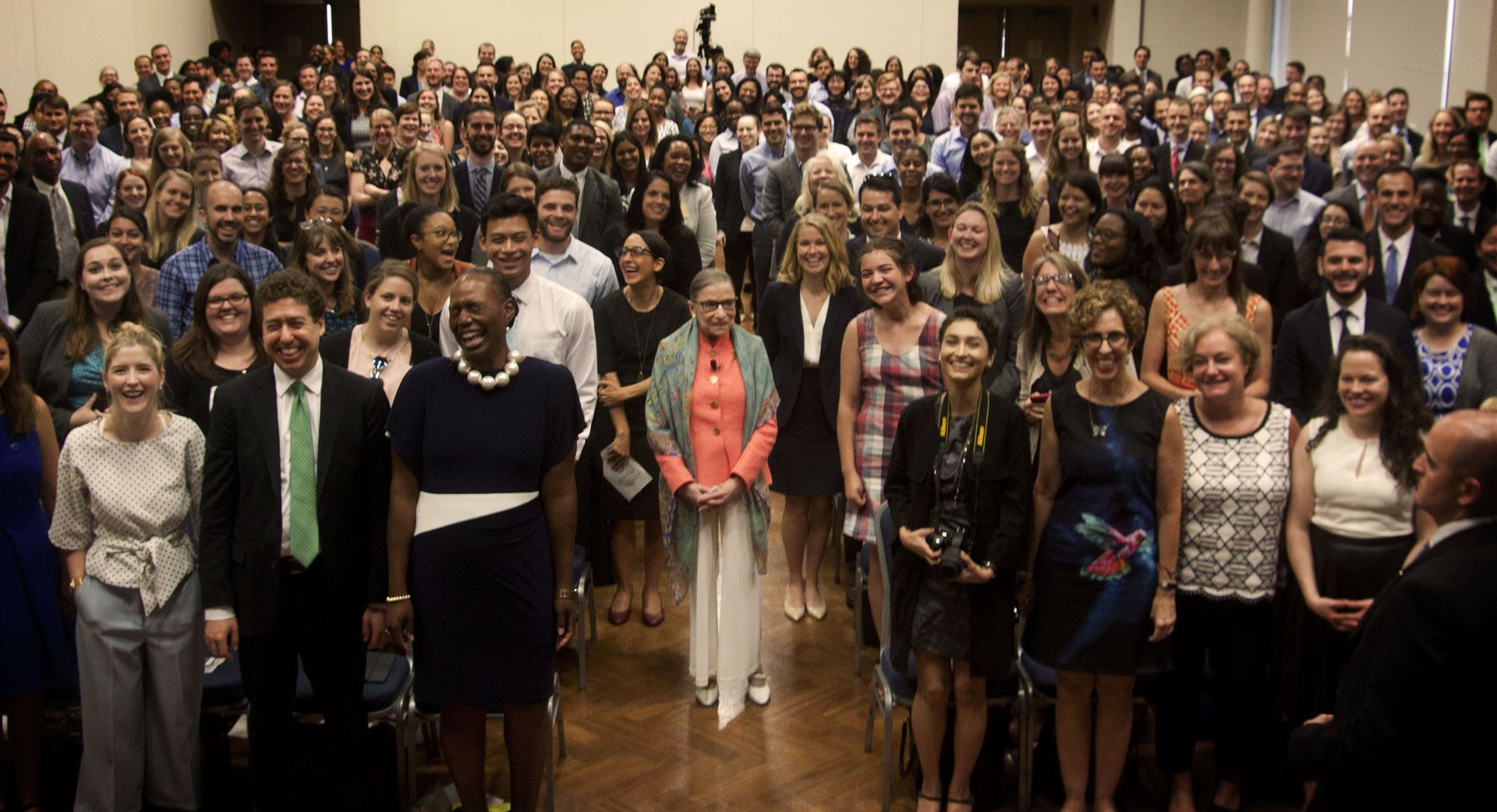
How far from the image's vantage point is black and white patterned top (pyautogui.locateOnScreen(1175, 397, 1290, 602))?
3689 millimetres

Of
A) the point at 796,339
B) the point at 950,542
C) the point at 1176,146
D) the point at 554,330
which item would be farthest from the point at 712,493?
the point at 1176,146

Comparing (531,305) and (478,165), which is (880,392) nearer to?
(531,305)

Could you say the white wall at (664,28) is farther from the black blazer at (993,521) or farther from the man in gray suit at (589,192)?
the black blazer at (993,521)

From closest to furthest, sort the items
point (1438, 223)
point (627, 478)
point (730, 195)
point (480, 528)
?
point (480, 528) → point (627, 478) → point (1438, 223) → point (730, 195)

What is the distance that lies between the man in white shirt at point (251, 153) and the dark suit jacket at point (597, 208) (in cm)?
210

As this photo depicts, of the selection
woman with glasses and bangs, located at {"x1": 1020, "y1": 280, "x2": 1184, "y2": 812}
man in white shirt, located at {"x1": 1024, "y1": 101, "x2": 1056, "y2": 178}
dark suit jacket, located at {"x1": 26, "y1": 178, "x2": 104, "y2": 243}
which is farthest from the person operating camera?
dark suit jacket, located at {"x1": 26, "y1": 178, "x2": 104, "y2": 243}

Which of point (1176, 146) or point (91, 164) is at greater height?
point (1176, 146)

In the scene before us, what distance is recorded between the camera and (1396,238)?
618 cm

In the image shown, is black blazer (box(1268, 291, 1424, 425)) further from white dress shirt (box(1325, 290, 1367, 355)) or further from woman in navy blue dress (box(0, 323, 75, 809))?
woman in navy blue dress (box(0, 323, 75, 809))

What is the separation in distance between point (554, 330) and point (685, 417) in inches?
20.7

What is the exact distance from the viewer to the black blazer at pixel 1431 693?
2146mm

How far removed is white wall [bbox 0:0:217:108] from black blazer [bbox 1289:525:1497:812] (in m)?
14.8

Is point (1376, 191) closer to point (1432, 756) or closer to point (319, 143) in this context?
point (1432, 756)

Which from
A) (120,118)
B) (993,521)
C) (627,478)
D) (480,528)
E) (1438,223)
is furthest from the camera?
(120,118)
